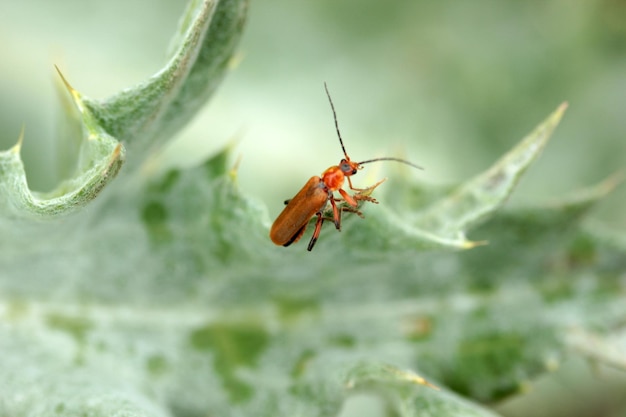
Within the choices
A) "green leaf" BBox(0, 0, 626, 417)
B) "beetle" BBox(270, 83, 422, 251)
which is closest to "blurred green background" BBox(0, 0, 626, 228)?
"beetle" BBox(270, 83, 422, 251)

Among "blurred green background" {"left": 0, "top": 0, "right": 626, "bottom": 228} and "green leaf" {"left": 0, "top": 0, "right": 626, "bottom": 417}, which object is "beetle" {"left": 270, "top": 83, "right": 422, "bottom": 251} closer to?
"green leaf" {"left": 0, "top": 0, "right": 626, "bottom": 417}

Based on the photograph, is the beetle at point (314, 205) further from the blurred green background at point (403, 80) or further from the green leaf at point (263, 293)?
the blurred green background at point (403, 80)

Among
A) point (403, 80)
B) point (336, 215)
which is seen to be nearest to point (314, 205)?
point (336, 215)

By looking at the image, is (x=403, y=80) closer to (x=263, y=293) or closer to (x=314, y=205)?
(x=314, y=205)

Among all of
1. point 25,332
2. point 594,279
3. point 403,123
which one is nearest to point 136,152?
point 25,332

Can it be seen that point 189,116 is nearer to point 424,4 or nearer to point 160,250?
point 160,250
